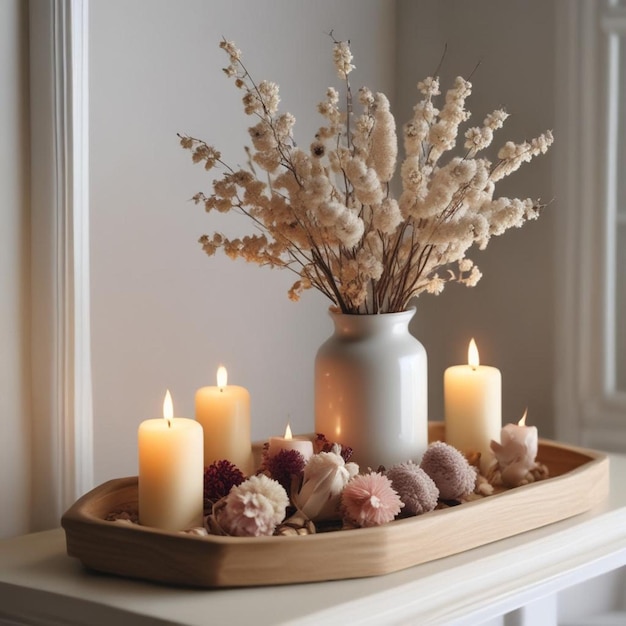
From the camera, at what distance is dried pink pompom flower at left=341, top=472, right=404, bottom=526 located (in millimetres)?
1031

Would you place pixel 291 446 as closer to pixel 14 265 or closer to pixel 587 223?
pixel 14 265

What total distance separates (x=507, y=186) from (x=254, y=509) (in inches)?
39.7

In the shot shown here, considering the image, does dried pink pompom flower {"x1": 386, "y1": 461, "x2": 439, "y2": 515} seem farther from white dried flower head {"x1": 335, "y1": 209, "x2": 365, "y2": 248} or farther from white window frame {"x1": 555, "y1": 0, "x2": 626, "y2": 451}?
white window frame {"x1": 555, "y1": 0, "x2": 626, "y2": 451}

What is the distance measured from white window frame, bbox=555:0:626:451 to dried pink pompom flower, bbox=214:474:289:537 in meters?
0.85

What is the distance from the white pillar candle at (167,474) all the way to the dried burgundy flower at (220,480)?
6 cm

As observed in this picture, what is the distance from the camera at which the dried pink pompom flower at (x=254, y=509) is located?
100 cm

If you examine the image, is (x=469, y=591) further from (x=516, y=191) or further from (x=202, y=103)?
(x=516, y=191)

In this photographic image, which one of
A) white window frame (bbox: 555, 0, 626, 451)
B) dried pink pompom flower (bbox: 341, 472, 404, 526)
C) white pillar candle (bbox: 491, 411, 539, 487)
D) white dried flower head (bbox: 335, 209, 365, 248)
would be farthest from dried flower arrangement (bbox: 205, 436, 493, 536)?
white window frame (bbox: 555, 0, 626, 451)

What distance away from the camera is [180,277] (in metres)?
1.50

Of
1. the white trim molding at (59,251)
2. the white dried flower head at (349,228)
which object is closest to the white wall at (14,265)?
the white trim molding at (59,251)

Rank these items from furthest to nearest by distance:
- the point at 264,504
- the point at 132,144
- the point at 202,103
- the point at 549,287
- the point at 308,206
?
the point at 549,287 → the point at 202,103 → the point at 132,144 → the point at 308,206 → the point at 264,504

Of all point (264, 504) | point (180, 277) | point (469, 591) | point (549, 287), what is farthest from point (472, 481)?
point (549, 287)

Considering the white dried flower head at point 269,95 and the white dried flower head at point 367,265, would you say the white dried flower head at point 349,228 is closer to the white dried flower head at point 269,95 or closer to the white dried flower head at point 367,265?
the white dried flower head at point 367,265

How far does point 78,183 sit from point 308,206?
29cm
